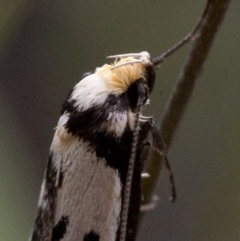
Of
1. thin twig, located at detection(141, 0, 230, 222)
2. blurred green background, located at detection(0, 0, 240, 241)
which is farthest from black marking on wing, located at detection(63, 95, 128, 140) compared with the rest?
blurred green background, located at detection(0, 0, 240, 241)

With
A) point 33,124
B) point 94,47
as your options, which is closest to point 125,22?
point 94,47

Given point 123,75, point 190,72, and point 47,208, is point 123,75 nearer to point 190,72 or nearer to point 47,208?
point 190,72

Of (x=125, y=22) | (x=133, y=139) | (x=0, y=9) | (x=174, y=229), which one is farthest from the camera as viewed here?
(x=125, y=22)

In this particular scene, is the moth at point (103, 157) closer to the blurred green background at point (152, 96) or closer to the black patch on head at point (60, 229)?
the black patch on head at point (60, 229)

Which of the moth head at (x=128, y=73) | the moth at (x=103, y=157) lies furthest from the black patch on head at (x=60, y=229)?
the moth head at (x=128, y=73)

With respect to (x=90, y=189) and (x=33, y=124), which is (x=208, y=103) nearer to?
(x=33, y=124)

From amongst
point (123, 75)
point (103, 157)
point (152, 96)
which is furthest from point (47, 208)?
point (152, 96)
